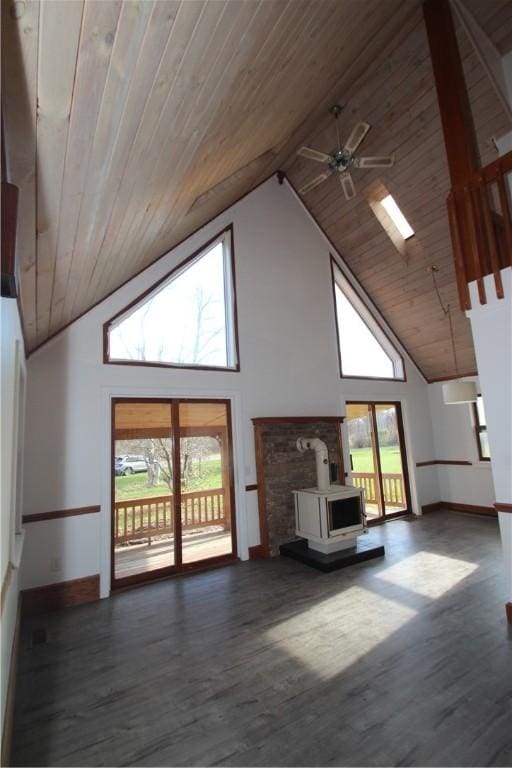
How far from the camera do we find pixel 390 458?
23.0ft

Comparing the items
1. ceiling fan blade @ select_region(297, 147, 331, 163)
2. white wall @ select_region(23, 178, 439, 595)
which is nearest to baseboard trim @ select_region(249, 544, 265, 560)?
white wall @ select_region(23, 178, 439, 595)

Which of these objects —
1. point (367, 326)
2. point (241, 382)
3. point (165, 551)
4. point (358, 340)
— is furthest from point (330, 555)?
point (367, 326)

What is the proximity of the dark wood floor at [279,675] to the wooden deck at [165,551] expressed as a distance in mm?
295

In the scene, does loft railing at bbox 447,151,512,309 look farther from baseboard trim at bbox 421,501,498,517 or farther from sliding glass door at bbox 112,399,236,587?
baseboard trim at bbox 421,501,498,517

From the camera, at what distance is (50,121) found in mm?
1269

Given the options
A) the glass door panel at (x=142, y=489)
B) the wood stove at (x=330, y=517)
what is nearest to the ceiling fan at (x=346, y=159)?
the glass door panel at (x=142, y=489)

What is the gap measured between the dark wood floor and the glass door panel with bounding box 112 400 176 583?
395 millimetres

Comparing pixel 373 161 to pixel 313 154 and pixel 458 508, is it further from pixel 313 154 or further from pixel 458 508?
pixel 458 508

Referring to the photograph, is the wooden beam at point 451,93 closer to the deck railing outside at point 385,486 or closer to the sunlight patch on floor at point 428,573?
the sunlight patch on floor at point 428,573

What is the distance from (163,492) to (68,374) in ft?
5.92

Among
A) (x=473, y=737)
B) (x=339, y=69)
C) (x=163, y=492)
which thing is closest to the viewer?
(x=473, y=737)

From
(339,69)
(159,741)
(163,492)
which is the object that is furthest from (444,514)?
(339,69)

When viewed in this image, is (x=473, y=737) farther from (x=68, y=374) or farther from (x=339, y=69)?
(x=339, y=69)

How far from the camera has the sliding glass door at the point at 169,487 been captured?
437 cm
